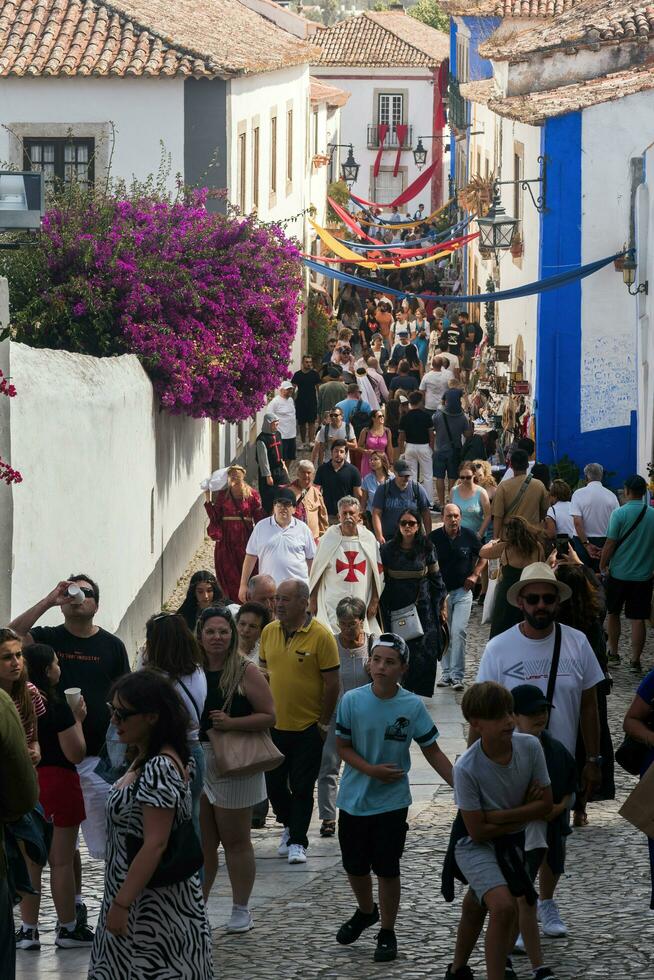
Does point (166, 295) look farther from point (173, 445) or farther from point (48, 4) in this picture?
point (48, 4)

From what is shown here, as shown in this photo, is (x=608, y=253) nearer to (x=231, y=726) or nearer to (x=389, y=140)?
(x=231, y=726)

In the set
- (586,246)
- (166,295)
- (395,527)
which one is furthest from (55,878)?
(586,246)

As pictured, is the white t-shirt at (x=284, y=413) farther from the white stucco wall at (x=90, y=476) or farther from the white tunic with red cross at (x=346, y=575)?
A: the white tunic with red cross at (x=346, y=575)

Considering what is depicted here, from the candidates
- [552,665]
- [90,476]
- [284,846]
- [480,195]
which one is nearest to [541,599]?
[552,665]

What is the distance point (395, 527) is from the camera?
14781mm

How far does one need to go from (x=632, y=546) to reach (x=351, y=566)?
298 centimetres

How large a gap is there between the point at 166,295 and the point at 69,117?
766 cm

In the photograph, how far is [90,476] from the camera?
13570 mm

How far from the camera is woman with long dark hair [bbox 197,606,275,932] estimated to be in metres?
8.45

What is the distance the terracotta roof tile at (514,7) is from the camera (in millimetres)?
34906

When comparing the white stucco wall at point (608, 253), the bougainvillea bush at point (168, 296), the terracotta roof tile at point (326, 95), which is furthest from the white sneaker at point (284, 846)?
the terracotta roof tile at point (326, 95)

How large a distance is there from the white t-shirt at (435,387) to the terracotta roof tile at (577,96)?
3531 millimetres

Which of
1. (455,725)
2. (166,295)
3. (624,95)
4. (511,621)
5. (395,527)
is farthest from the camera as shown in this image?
(624,95)

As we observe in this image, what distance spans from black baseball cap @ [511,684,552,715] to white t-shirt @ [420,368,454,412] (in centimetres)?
1700
